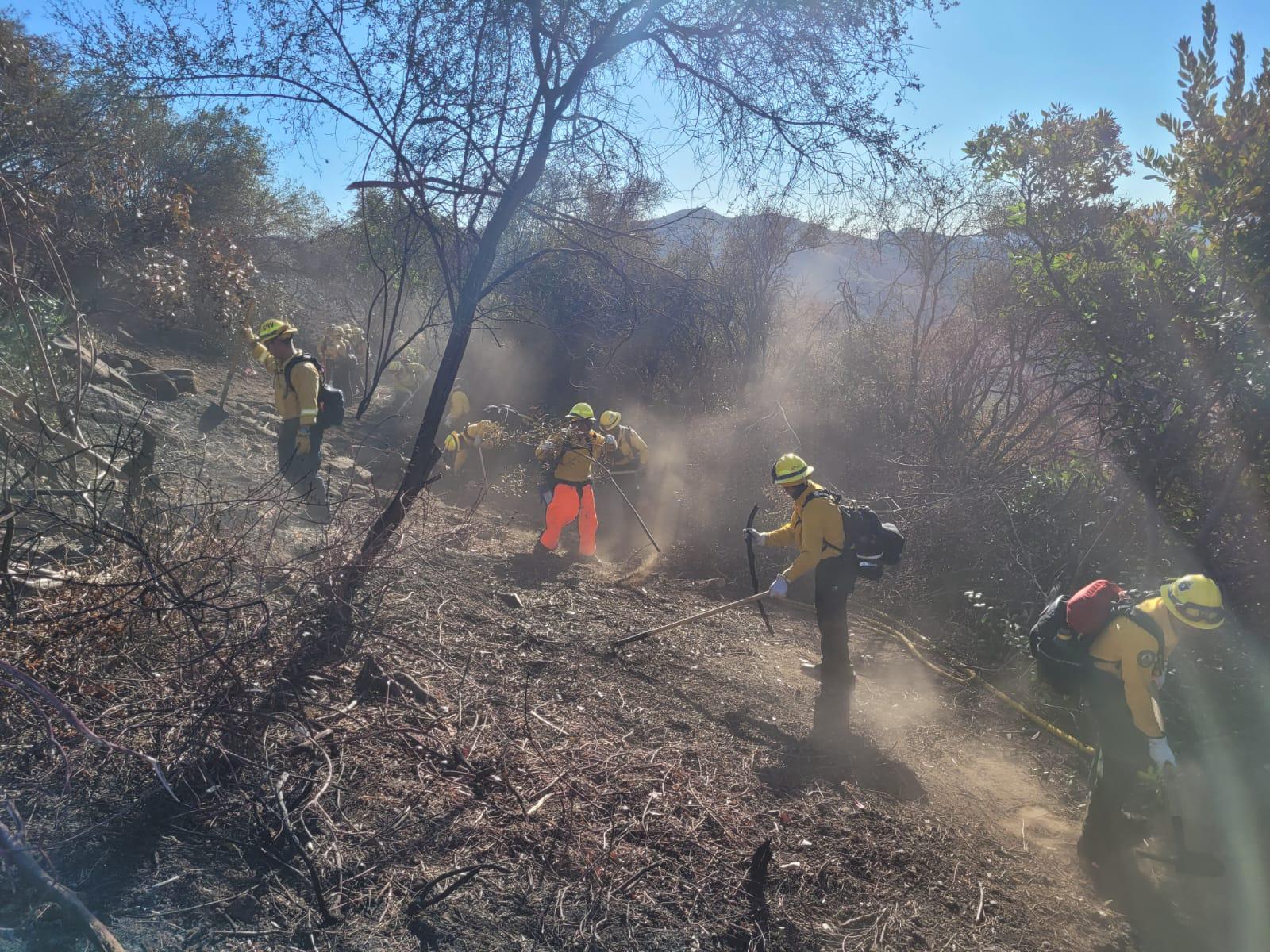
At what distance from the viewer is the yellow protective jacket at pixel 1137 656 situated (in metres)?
4.05

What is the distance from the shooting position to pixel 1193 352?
568cm

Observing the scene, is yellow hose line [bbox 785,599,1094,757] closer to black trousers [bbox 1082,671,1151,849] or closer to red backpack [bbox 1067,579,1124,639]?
black trousers [bbox 1082,671,1151,849]

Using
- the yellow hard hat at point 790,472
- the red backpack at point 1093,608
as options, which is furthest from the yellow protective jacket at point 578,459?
the red backpack at point 1093,608

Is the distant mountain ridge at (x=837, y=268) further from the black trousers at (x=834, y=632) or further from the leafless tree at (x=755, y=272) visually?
the black trousers at (x=834, y=632)

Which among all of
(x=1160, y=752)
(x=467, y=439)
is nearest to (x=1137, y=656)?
(x=1160, y=752)

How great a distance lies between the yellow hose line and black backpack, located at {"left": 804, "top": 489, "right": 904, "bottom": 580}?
171 cm

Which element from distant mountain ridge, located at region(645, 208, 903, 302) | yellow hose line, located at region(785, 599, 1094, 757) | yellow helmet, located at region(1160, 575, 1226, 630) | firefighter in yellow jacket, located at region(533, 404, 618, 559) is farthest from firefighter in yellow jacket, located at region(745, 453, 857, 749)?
distant mountain ridge, located at region(645, 208, 903, 302)

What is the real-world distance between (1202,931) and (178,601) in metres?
4.99

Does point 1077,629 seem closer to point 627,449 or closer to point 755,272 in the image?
point 627,449

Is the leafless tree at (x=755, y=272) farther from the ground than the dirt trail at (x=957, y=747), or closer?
farther from the ground

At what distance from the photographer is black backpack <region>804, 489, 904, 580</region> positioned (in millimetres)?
5809

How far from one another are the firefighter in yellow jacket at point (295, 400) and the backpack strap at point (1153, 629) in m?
5.80

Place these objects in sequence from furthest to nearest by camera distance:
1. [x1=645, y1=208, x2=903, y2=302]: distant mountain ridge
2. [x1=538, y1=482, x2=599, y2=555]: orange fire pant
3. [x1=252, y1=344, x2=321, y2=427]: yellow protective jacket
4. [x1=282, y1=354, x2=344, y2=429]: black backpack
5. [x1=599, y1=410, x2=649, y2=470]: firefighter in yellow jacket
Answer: [x1=645, y1=208, x2=903, y2=302]: distant mountain ridge → [x1=599, y1=410, x2=649, y2=470]: firefighter in yellow jacket → [x1=538, y1=482, x2=599, y2=555]: orange fire pant → [x1=282, y1=354, x2=344, y2=429]: black backpack → [x1=252, y1=344, x2=321, y2=427]: yellow protective jacket

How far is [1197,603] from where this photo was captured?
393 cm
